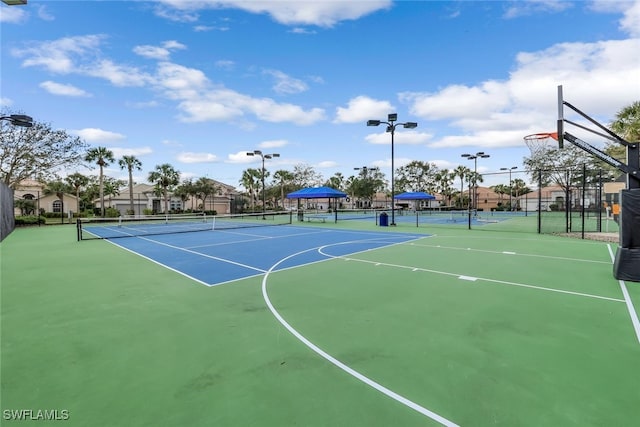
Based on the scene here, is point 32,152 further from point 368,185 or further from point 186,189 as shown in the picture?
point 368,185

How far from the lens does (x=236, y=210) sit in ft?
126

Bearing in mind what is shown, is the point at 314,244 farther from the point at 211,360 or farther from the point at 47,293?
the point at 211,360

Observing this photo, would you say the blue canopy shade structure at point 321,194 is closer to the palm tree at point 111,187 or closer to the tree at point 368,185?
the tree at point 368,185

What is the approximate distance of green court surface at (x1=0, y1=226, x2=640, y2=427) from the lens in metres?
2.78

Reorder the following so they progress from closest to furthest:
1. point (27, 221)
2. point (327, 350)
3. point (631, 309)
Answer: point (327, 350)
point (631, 309)
point (27, 221)

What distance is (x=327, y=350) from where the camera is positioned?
390cm

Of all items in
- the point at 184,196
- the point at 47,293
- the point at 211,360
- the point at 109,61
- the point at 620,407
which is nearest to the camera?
the point at 620,407

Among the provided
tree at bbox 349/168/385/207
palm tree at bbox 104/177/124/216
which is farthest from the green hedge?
tree at bbox 349/168/385/207

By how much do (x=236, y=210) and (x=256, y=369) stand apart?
3635 centimetres

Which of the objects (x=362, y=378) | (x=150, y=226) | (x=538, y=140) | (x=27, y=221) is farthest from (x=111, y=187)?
(x=362, y=378)

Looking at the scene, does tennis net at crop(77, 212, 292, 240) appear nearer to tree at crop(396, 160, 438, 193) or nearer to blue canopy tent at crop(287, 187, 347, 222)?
blue canopy tent at crop(287, 187, 347, 222)

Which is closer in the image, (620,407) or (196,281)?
(620,407)

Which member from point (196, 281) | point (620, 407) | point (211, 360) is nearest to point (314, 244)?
point (196, 281)

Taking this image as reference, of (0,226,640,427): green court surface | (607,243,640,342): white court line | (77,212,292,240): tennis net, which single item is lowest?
(607,243,640,342): white court line
